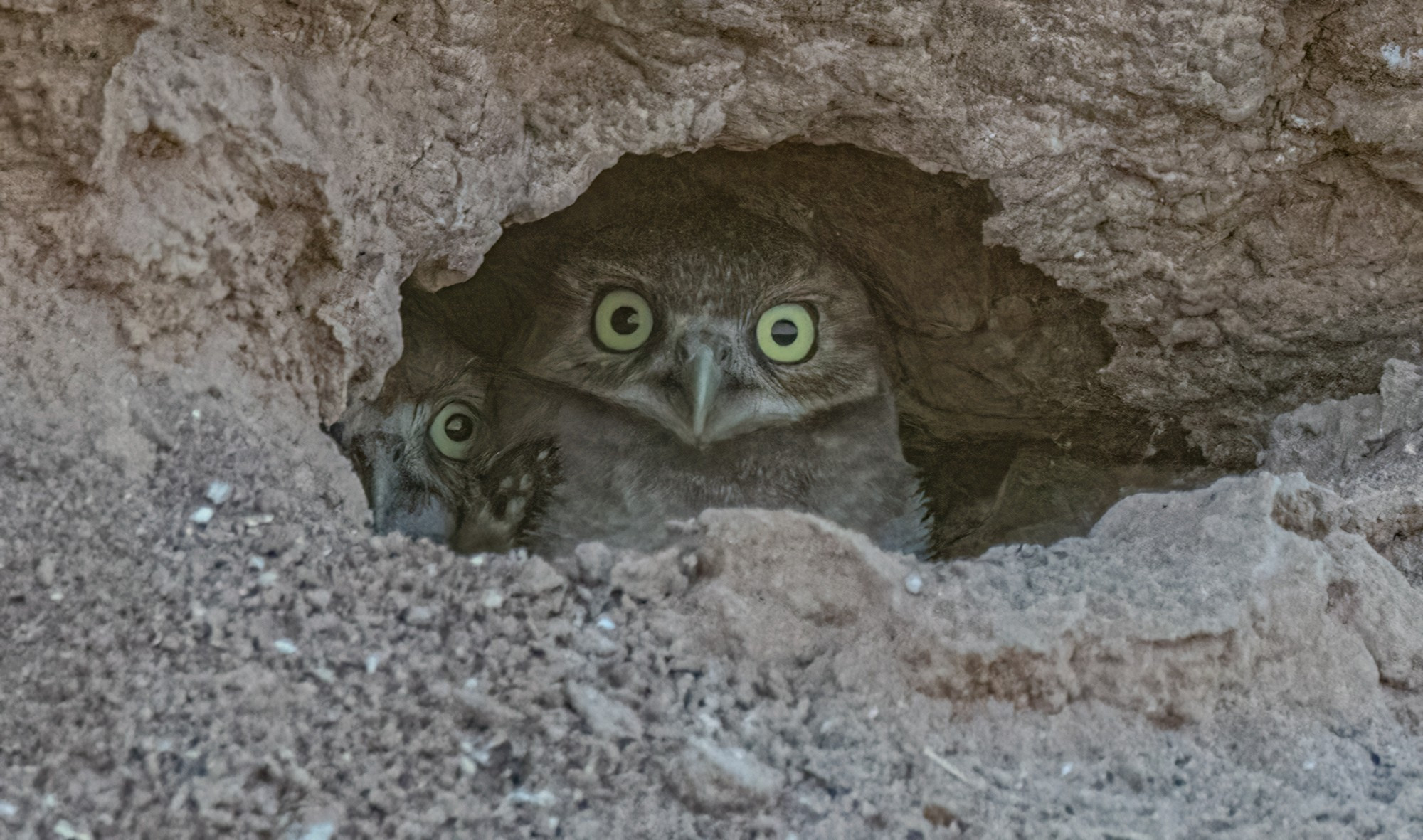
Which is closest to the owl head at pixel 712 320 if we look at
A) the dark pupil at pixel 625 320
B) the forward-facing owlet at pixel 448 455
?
the dark pupil at pixel 625 320

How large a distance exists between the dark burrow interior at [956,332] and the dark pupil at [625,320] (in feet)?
1.01

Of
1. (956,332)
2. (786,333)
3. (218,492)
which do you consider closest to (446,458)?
(786,333)

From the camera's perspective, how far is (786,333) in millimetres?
3895

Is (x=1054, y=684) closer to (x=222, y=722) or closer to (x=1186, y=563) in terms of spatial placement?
(x=1186, y=563)

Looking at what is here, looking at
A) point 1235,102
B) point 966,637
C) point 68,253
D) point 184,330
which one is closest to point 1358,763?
point 966,637

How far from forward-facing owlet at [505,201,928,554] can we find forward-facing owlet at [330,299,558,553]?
128 mm

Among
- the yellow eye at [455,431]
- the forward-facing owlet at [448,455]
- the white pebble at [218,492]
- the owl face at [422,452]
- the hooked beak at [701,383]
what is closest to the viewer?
the white pebble at [218,492]

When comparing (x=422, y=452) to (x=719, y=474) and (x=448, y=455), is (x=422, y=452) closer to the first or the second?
(x=448, y=455)

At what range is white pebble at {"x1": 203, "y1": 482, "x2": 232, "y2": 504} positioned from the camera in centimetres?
206

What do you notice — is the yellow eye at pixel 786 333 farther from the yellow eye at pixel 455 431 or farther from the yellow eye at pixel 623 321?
the yellow eye at pixel 455 431

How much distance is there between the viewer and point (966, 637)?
6.70 feet

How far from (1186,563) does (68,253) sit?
7.17 ft

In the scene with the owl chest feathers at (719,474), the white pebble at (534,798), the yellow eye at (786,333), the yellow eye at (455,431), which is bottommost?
the white pebble at (534,798)

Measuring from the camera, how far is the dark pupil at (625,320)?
3.87 meters
